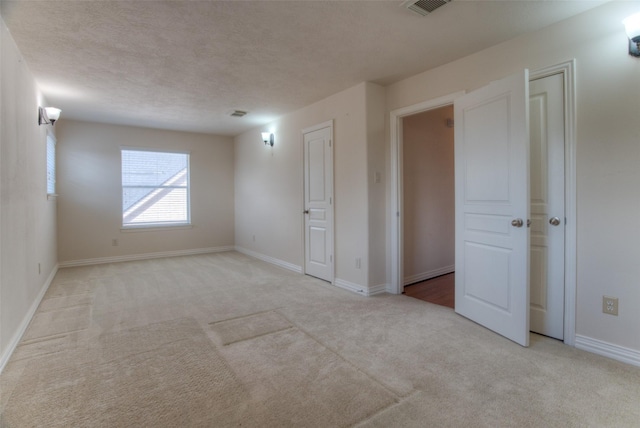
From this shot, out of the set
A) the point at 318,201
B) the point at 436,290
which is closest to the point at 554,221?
the point at 436,290

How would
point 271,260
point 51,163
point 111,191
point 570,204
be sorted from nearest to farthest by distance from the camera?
point 570,204 → point 51,163 → point 271,260 → point 111,191

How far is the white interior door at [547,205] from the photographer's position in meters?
2.51

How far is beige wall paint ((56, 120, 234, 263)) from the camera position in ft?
17.9

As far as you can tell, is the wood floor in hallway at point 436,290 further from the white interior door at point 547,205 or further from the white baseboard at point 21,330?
the white baseboard at point 21,330

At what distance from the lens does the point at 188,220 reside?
262 inches

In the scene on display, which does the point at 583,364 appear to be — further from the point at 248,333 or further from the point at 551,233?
the point at 248,333

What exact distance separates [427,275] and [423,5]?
3360 mm

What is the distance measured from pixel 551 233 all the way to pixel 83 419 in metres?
3.34

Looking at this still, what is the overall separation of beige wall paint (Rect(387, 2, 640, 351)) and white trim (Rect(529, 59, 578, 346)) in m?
0.03

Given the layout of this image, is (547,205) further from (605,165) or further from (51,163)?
(51,163)

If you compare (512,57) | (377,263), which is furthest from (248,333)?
(512,57)

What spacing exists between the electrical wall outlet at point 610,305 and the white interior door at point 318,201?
8.98 ft

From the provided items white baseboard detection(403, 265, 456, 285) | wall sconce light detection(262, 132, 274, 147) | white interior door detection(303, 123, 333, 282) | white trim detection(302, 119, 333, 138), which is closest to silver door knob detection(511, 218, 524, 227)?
white baseboard detection(403, 265, 456, 285)

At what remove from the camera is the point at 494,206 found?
2.67 meters
